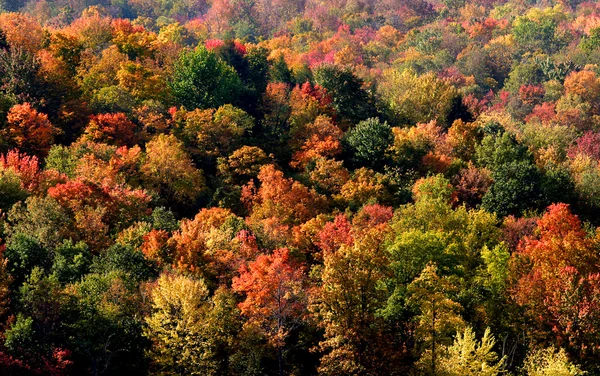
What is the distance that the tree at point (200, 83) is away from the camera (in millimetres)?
93688

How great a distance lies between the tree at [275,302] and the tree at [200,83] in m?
→ 45.0

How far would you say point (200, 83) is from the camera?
94.3 m

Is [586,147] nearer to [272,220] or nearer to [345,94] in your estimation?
[345,94]

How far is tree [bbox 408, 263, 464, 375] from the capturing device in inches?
1942

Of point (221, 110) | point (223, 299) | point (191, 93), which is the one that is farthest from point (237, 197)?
point (223, 299)

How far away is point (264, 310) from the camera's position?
4978cm

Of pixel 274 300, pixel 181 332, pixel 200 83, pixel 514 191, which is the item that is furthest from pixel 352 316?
pixel 200 83

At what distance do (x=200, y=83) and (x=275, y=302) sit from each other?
49159 mm

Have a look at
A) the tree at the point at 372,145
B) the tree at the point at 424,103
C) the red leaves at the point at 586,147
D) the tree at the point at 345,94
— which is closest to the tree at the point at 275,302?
the tree at the point at 372,145

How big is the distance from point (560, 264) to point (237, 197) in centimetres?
3278

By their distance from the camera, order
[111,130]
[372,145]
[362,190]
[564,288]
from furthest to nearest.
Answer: [372,145] → [111,130] → [362,190] → [564,288]

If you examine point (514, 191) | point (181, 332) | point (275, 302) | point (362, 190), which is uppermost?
point (275, 302)

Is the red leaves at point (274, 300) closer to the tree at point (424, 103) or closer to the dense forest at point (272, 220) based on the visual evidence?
the dense forest at point (272, 220)

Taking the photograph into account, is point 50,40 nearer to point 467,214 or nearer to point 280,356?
point 467,214
